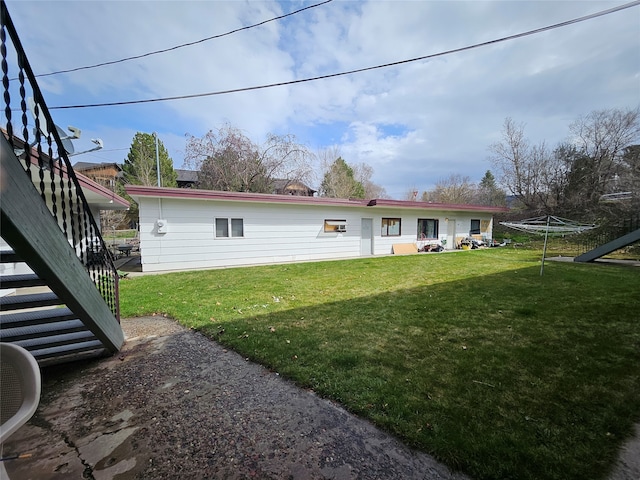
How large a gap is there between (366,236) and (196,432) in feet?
39.1

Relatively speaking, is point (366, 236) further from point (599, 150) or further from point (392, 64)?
point (599, 150)

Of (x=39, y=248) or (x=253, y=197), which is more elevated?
(x=253, y=197)

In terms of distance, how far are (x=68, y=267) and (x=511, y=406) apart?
12.0 ft

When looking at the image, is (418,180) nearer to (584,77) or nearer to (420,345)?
(584,77)

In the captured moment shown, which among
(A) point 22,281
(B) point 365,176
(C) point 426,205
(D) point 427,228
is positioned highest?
(B) point 365,176

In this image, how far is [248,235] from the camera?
10.2m

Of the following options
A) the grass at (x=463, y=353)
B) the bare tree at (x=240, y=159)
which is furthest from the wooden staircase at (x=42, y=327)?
the bare tree at (x=240, y=159)

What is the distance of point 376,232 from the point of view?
1348 cm

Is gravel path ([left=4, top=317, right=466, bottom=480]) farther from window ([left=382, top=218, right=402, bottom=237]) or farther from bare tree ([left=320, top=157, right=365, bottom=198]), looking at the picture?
bare tree ([left=320, top=157, right=365, bottom=198])

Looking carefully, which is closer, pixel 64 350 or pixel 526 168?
pixel 64 350

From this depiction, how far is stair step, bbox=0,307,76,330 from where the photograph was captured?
2.38 metres

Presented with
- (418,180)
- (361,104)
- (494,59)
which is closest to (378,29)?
(494,59)

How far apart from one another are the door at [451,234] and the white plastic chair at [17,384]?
1742cm

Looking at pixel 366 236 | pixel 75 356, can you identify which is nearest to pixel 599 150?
pixel 366 236
